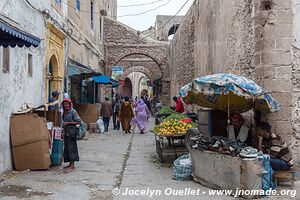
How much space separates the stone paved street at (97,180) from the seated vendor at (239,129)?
49.4 inches

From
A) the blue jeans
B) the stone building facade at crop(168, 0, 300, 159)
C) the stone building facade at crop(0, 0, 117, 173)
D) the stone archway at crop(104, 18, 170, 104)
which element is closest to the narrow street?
the stone building facade at crop(0, 0, 117, 173)

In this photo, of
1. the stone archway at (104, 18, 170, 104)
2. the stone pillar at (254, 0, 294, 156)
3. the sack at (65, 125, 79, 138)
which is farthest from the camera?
the stone archway at (104, 18, 170, 104)

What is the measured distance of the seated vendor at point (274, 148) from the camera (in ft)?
20.6

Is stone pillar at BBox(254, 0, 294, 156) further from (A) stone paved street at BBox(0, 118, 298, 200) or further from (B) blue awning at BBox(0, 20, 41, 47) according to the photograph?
(B) blue awning at BBox(0, 20, 41, 47)

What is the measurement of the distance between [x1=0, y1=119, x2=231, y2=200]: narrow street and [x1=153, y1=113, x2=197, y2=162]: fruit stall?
0.35 m

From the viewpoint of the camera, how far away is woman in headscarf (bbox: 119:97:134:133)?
15734mm

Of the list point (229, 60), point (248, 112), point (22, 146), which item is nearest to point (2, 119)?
point (22, 146)

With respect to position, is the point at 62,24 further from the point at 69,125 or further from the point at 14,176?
the point at 14,176

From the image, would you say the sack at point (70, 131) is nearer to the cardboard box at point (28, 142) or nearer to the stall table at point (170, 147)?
the cardboard box at point (28, 142)

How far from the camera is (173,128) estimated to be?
8656 millimetres

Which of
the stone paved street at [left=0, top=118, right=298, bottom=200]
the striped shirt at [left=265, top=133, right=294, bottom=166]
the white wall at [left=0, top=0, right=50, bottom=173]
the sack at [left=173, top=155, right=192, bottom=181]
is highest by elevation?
the white wall at [left=0, top=0, right=50, bottom=173]

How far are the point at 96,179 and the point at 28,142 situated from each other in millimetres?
1516

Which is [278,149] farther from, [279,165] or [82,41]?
[82,41]

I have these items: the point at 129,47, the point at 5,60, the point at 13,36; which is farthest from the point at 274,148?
the point at 129,47
